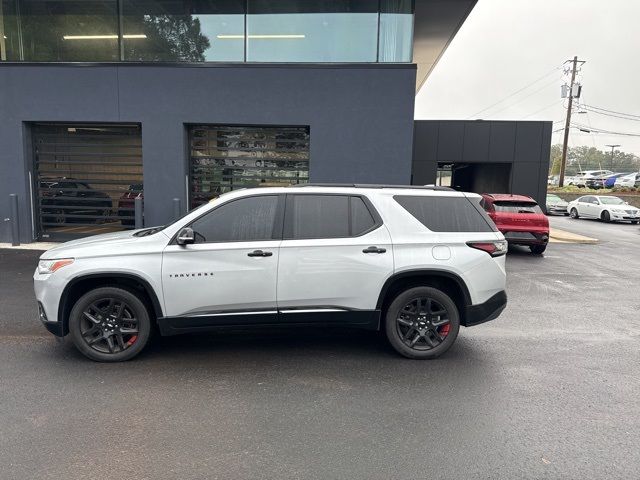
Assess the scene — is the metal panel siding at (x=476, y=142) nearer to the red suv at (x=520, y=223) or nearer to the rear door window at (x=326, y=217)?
the red suv at (x=520, y=223)

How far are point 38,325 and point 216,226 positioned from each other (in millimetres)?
3005

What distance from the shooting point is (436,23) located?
1430cm

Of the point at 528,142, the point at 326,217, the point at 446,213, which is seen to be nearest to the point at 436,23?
the point at 528,142

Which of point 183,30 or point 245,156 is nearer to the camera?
point 183,30

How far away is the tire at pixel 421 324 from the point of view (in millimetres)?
4750

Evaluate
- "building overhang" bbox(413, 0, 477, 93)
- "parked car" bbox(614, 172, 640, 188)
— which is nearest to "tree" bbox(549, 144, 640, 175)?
"parked car" bbox(614, 172, 640, 188)

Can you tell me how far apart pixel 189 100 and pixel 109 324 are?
26.4 ft

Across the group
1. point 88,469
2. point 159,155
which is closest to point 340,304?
point 88,469

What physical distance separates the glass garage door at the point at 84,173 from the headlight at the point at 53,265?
7633 millimetres

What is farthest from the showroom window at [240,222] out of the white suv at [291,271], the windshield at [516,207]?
the windshield at [516,207]

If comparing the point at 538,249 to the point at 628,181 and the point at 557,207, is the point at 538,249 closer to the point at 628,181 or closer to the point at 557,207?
the point at 557,207

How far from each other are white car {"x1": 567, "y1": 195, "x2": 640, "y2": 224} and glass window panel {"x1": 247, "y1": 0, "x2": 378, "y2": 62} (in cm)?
2121

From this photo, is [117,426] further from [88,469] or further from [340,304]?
[340,304]

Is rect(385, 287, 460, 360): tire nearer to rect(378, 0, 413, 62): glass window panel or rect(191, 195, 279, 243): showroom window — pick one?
rect(191, 195, 279, 243): showroom window
